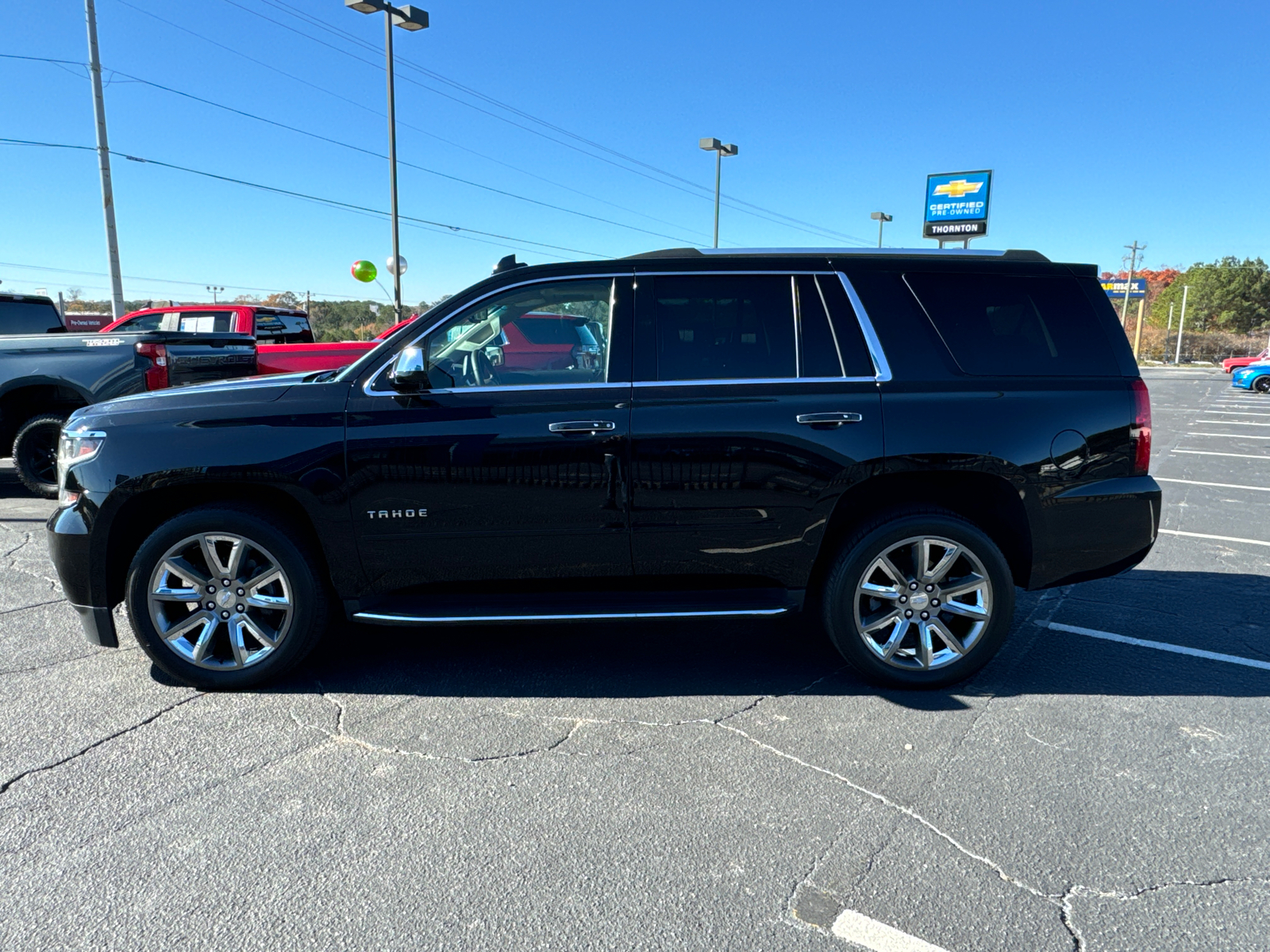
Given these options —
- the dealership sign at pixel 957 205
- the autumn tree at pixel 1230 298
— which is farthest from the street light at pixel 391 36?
the autumn tree at pixel 1230 298

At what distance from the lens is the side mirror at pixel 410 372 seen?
11.9 ft

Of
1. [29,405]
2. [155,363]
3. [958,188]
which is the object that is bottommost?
[29,405]

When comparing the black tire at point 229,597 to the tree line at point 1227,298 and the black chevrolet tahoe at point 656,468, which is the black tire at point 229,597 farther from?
the tree line at point 1227,298

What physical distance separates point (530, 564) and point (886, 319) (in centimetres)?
197

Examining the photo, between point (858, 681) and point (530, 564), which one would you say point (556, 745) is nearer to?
point (530, 564)

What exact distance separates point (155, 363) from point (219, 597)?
4.81 metres

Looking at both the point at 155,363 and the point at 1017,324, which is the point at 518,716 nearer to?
the point at 1017,324

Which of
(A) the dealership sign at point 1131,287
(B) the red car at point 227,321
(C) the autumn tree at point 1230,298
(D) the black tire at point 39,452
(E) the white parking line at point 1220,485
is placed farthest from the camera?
(C) the autumn tree at point 1230,298

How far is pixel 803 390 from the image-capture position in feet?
12.4

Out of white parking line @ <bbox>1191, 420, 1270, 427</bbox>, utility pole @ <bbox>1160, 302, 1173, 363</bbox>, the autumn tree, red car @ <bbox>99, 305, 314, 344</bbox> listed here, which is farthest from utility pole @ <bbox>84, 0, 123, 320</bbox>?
the autumn tree

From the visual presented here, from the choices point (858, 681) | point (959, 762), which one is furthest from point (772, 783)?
point (858, 681)

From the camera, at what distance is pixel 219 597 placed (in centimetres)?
379

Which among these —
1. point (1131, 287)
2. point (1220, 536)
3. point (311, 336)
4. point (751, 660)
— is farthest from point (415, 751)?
point (1131, 287)

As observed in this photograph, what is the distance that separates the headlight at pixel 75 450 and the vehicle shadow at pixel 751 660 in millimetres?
1284
